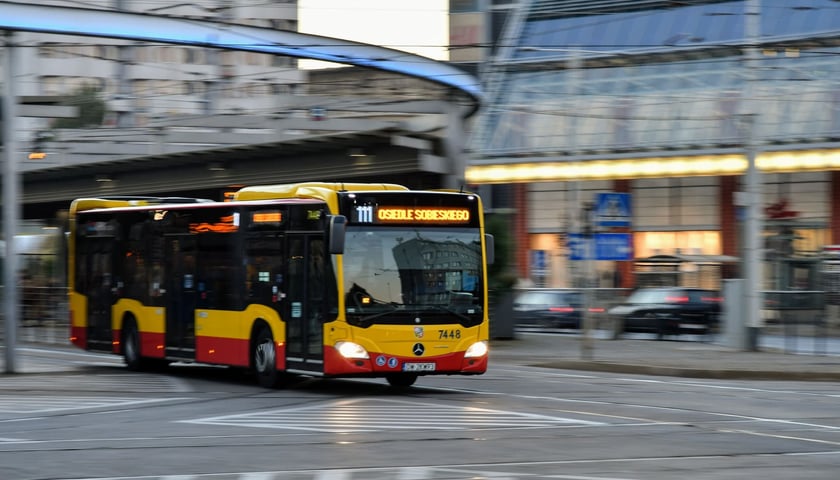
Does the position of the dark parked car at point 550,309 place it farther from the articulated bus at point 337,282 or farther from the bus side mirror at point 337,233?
the bus side mirror at point 337,233

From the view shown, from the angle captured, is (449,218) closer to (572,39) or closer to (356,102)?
(356,102)

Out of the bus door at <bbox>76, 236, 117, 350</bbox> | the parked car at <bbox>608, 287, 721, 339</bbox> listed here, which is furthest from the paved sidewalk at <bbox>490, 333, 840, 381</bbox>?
the bus door at <bbox>76, 236, 117, 350</bbox>

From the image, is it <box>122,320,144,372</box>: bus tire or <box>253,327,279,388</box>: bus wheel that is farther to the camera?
<box>122,320,144,372</box>: bus tire

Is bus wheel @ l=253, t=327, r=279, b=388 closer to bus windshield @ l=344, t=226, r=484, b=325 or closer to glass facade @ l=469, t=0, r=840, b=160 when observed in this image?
bus windshield @ l=344, t=226, r=484, b=325

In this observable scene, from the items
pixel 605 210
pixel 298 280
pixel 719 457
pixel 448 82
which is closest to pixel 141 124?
pixel 448 82

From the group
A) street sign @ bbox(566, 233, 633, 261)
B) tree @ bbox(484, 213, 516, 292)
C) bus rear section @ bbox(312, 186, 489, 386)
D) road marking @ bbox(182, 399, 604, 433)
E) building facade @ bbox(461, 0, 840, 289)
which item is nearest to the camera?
road marking @ bbox(182, 399, 604, 433)

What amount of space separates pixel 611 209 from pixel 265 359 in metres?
7.66

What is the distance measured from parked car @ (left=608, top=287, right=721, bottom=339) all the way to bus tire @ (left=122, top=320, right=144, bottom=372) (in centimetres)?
1635

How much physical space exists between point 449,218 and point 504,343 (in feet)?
50.2

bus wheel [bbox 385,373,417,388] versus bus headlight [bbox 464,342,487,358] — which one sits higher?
bus headlight [bbox 464,342,487,358]

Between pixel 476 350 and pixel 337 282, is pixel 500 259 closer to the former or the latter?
pixel 476 350

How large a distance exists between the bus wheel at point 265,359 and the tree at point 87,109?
17564 millimetres

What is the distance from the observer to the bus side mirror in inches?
646

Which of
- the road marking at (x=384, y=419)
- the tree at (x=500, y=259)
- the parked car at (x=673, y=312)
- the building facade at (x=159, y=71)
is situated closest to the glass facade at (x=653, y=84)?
the building facade at (x=159, y=71)
